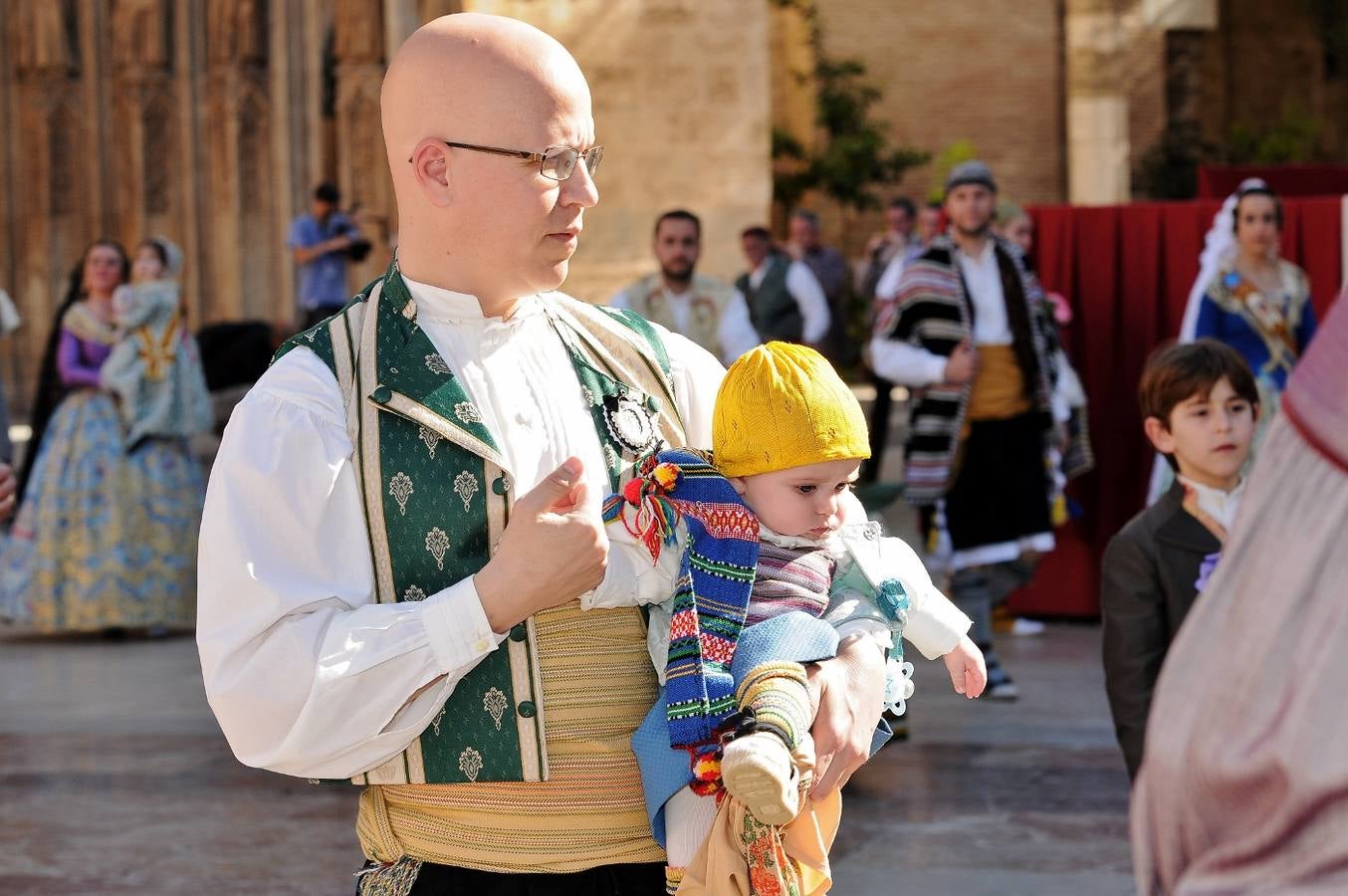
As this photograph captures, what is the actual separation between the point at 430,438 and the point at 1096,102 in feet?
76.2

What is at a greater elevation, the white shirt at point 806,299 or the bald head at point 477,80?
the bald head at point 477,80

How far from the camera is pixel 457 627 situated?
2318 millimetres

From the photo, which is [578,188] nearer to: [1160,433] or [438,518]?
[438,518]

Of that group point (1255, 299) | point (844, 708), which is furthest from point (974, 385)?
point (844, 708)

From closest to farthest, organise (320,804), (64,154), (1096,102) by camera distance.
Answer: (320,804), (64,154), (1096,102)

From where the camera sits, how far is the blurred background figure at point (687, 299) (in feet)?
28.0

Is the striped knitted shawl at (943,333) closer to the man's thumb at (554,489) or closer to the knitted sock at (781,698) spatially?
the knitted sock at (781,698)

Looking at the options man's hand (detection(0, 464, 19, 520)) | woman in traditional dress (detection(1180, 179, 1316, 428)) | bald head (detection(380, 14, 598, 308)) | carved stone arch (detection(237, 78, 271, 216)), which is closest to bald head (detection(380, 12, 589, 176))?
bald head (detection(380, 14, 598, 308))

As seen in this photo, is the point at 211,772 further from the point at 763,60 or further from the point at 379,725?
the point at 763,60

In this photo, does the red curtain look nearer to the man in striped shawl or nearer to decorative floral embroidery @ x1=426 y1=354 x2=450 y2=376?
the man in striped shawl

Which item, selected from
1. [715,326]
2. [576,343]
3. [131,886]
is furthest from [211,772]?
[576,343]

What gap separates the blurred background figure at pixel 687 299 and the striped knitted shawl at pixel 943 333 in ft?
2.78

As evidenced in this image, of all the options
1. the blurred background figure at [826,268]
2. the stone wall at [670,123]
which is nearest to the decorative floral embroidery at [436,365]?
the stone wall at [670,123]

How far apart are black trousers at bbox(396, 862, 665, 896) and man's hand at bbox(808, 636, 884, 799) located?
277 millimetres
